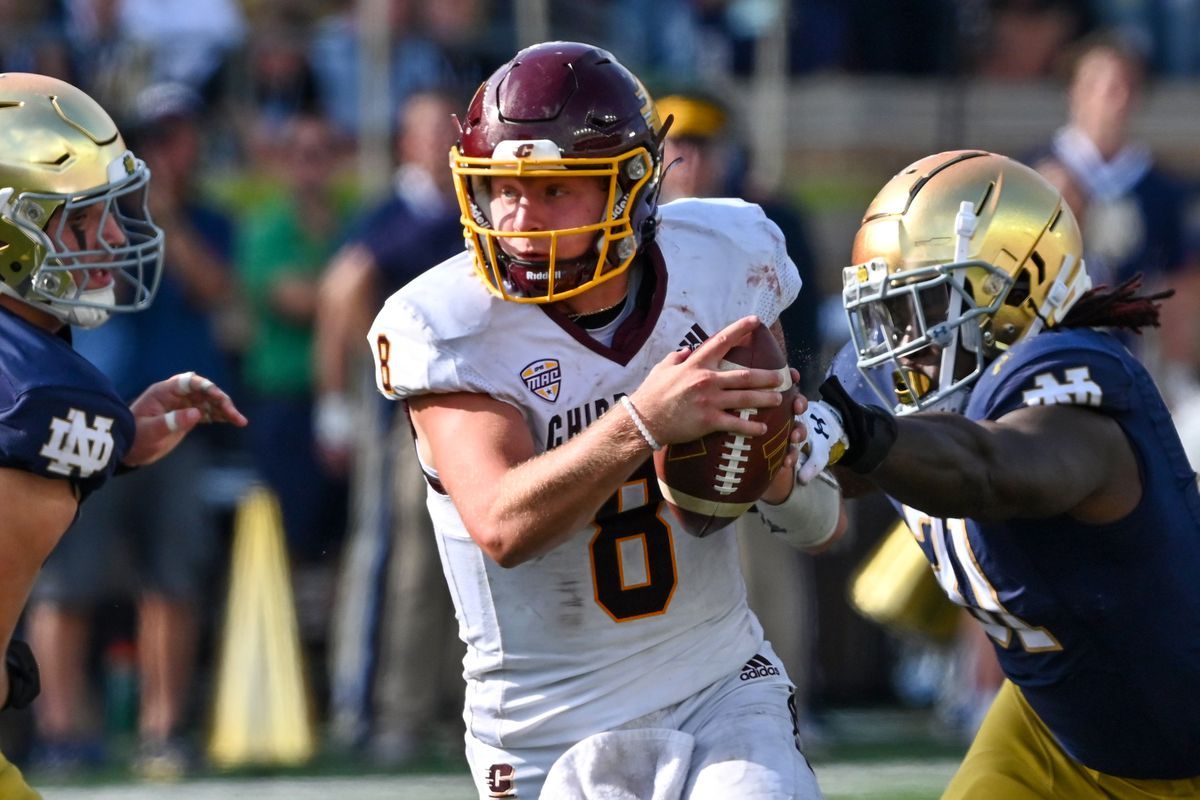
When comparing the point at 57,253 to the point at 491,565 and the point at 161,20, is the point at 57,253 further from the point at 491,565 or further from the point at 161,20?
the point at 161,20

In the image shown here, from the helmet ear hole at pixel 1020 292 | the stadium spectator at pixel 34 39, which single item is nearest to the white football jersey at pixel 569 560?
the helmet ear hole at pixel 1020 292

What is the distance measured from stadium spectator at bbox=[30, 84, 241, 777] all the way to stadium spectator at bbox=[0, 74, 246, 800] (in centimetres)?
257

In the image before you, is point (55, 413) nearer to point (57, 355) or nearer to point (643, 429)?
point (57, 355)

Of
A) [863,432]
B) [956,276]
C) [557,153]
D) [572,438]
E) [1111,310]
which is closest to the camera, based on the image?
[863,432]

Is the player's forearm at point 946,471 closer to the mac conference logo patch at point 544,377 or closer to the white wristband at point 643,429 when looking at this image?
the white wristband at point 643,429

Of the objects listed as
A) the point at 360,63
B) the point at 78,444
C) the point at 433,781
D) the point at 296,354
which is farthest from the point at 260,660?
the point at 78,444

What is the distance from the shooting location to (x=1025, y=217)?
3756mm

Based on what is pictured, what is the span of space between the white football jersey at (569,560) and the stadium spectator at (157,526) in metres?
3.18

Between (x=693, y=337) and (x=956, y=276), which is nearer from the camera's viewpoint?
(x=693, y=337)

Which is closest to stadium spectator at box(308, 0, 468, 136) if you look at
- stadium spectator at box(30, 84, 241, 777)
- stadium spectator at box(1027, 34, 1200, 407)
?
stadium spectator at box(30, 84, 241, 777)

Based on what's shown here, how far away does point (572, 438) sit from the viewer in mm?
3291

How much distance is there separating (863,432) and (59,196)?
5.34ft

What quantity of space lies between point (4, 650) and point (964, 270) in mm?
1874

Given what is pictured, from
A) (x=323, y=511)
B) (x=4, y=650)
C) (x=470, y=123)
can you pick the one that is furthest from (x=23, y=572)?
(x=323, y=511)
